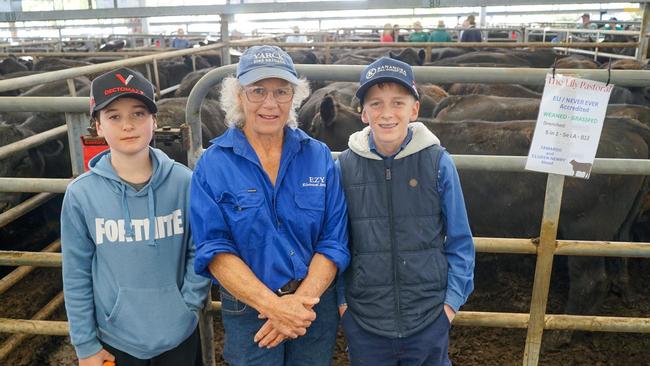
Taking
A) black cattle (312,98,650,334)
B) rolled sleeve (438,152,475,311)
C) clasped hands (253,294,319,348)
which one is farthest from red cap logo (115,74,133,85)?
black cattle (312,98,650,334)

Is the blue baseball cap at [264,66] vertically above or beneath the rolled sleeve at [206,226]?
above

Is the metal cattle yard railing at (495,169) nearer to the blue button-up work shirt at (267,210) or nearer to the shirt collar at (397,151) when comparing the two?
the shirt collar at (397,151)

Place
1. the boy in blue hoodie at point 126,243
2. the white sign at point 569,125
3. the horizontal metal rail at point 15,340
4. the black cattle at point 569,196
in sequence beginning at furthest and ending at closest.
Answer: the black cattle at point 569,196
the horizontal metal rail at point 15,340
the white sign at point 569,125
the boy in blue hoodie at point 126,243

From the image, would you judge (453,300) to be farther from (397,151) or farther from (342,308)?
(397,151)

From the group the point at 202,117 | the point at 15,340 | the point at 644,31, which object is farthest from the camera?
the point at 644,31

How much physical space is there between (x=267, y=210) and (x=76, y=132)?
4.31 feet

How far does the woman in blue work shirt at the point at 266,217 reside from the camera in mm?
2078

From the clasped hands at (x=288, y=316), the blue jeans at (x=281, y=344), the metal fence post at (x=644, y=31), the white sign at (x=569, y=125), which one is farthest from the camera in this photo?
the metal fence post at (x=644, y=31)

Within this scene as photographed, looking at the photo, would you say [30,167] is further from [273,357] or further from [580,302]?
[580,302]

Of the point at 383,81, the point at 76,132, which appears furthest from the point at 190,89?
the point at 383,81

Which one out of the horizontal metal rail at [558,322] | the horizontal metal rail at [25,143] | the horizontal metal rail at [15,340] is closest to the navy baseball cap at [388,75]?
the horizontal metal rail at [558,322]

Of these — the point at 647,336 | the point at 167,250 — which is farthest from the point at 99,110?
the point at 647,336

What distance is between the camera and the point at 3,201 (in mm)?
5117

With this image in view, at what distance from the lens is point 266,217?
2.10 meters
